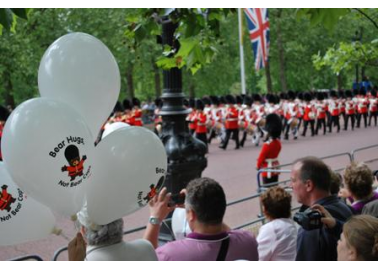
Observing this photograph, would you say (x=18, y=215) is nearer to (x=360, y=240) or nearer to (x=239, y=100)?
(x=360, y=240)

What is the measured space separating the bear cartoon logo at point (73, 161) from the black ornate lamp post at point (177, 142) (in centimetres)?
308

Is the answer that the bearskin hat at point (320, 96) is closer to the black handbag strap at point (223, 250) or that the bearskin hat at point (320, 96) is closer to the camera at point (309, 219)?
the camera at point (309, 219)

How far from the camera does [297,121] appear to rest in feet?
62.0

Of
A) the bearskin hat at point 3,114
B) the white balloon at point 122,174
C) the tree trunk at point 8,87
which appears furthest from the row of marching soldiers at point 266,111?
the white balloon at point 122,174

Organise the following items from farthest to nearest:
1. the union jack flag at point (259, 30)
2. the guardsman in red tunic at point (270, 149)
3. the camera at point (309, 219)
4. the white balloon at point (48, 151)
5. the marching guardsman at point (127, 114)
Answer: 1. the union jack flag at point (259, 30)
2. the marching guardsman at point (127, 114)
3. the guardsman in red tunic at point (270, 149)
4. the camera at point (309, 219)
5. the white balloon at point (48, 151)

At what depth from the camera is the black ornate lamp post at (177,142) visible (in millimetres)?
5613

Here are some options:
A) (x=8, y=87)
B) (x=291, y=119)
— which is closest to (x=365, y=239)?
(x=291, y=119)

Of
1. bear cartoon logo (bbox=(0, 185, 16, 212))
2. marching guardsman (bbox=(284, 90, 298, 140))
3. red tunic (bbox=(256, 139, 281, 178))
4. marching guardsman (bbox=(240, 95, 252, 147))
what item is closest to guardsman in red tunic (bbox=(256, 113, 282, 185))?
red tunic (bbox=(256, 139, 281, 178))

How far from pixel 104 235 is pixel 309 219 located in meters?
1.10

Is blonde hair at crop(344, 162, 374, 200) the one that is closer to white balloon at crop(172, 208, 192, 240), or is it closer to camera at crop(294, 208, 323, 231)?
camera at crop(294, 208, 323, 231)

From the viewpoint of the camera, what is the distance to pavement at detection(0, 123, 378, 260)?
260 inches

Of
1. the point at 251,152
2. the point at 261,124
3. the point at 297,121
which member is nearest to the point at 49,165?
the point at 251,152
